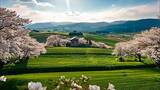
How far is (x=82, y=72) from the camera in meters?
78.3

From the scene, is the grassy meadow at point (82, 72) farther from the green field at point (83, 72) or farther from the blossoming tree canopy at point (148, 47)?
the blossoming tree canopy at point (148, 47)

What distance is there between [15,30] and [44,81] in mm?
10911

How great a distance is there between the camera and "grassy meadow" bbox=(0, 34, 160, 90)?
55978 mm

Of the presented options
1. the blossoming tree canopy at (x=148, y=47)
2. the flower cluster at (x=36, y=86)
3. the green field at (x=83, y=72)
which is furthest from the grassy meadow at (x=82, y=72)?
the flower cluster at (x=36, y=86)

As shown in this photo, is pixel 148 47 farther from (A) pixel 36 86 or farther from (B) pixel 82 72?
(A) pixel 36 86

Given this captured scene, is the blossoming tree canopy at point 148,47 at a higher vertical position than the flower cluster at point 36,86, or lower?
lower

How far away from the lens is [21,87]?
2062 inches

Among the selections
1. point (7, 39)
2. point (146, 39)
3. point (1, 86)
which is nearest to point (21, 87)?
point (1, 86)

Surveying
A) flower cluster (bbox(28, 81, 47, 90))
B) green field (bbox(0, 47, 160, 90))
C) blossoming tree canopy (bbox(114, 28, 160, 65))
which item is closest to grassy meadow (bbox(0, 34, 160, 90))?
green field (bbox(0, 47, 160, 90))

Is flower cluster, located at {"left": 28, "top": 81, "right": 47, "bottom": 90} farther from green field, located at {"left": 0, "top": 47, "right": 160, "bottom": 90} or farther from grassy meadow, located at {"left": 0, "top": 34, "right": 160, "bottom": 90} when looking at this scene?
grassy meadow, located at {"left": 0, "top": 34, "right": 160, "bottom": 90}

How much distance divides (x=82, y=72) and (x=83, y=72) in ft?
0.77

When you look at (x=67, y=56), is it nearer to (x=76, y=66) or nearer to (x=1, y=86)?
(x=76, y=66)

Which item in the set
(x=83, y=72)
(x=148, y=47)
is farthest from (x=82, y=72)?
(x=148, y=47)

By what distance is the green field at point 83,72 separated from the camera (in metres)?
56.2
